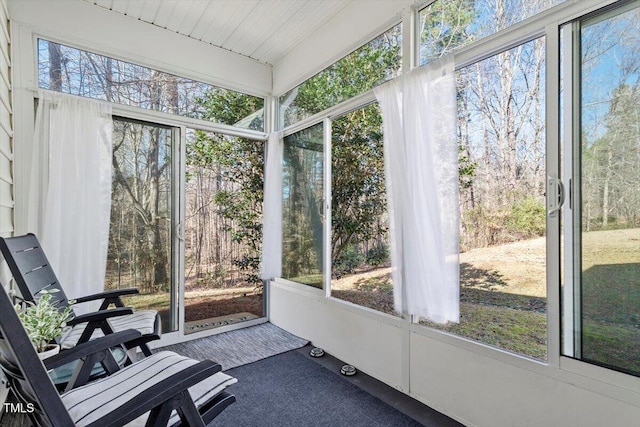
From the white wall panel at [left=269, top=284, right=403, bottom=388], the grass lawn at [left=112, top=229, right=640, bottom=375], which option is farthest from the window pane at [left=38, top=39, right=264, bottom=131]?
the grass lawn at [left=112, top=229, right=640, bottom=375]

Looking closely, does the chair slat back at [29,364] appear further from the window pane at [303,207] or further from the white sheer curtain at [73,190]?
the window pane at [303,207]

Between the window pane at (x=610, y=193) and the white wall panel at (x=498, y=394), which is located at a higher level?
the window pane at (x=610, y=193)

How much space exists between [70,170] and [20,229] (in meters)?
0.52

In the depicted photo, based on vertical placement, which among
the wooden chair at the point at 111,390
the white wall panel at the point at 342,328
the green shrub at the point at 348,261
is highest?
the green shrub at the point at 348,261

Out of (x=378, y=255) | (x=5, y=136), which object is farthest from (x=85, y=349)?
(x=378, y=255)

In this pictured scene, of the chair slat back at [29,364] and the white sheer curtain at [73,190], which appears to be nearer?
the chair slat back at [29,364]

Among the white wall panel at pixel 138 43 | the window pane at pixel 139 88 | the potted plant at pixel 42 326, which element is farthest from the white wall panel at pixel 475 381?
the white wall panel at pixel 138 43

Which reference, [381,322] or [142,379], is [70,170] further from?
[381,322]

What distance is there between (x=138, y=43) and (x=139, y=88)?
1.27ft

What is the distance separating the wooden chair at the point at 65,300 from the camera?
1.77 metres

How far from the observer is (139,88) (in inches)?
113

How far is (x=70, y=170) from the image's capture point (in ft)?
7.91

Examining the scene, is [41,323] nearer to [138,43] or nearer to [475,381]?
[475,381]

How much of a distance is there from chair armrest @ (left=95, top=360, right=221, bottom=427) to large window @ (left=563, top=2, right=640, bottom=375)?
1581mm
